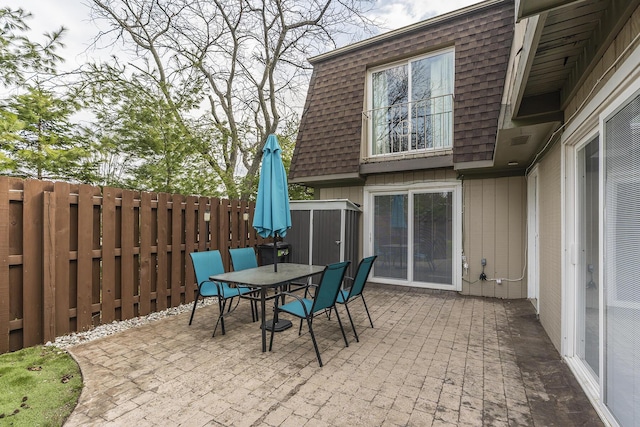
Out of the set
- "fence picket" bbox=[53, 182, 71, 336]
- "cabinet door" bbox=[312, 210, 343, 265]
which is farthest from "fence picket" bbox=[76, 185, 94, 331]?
"cabinet door" bbox=[312, 210, 343, 265]

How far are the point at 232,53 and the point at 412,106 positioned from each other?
5.88 metres

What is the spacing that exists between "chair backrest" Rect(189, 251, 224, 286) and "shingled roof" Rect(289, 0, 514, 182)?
3579 millimetres

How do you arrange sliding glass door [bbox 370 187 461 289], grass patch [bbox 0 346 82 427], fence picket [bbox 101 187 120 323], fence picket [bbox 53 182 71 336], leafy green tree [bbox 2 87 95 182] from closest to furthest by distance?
1. grass patch [bbox 0 346 82 427]
2. fence picket [bbox 53 182 71 336]
3. fence picket [bbox 101 187 120 323]
4. leafy green tree [bbox 2 87 95 182]
5. sliding glass door [bbox 370 187 461 289]

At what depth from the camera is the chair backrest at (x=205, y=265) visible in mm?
4199

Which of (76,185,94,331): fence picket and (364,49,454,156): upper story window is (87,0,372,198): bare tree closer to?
(364,49,454,156): upper story window

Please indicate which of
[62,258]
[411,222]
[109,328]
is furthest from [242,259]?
[411,222]

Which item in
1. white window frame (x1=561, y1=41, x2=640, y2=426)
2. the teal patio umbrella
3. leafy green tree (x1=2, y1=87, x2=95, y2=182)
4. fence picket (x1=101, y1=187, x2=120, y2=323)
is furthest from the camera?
leafy green tree (x1=2, y1=87, x2=95, y2=182)

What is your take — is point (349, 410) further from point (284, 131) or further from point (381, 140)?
point (284, 131)

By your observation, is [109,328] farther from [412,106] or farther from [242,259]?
[412,106]

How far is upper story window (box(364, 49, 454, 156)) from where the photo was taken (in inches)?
248

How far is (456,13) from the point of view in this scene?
604 cm

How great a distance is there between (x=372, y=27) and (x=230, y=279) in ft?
24.1

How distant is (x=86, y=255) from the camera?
3.80 m

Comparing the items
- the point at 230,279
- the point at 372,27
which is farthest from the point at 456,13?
the point at 230,279
